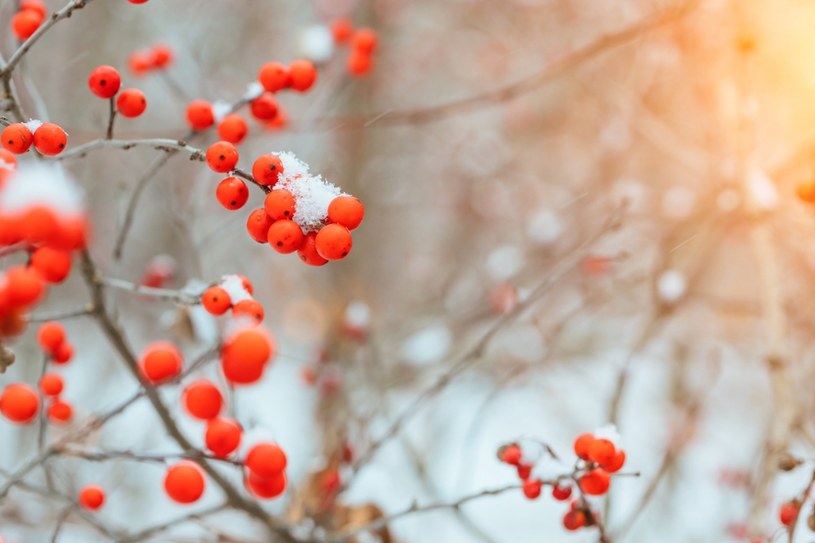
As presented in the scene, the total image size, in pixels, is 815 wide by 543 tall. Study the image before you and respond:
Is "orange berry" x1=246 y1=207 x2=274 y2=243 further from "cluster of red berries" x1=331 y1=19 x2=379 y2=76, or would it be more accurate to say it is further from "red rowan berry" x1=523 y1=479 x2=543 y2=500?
"cluster of red berries" x1=331 y1=19 x2=379 y2=76

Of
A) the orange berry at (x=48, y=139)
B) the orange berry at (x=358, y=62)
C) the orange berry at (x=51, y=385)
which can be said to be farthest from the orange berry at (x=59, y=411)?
the orange berry at (x=358, y=62)

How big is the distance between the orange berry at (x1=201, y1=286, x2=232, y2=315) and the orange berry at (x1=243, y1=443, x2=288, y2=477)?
209mm

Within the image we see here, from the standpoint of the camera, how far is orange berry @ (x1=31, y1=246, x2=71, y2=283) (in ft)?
2.47

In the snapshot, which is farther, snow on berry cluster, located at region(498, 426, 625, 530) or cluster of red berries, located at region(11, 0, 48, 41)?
cluster of red berries, located at region(11, 0, 48, 41)

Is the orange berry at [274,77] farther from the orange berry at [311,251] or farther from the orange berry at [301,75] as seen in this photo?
the orange berry at [311,251]

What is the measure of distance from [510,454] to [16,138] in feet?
3.18

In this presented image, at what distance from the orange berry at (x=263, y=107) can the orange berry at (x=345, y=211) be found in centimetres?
57

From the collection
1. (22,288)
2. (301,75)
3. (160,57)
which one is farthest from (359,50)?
(22,288)

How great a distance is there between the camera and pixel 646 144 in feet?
13.8

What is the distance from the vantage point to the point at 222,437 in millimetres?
968

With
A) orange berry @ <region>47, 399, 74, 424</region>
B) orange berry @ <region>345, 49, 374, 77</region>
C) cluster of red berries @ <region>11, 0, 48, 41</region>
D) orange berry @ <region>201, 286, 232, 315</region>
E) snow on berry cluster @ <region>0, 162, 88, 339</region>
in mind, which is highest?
snow on berry cluster @ <region>0, 162, 88, 339</region>

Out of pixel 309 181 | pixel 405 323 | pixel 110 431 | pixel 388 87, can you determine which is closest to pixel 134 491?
pixel 110 431

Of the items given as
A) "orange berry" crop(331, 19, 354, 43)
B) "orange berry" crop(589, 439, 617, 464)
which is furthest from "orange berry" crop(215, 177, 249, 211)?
"orange berry" crop(331, 19, 354, 43)

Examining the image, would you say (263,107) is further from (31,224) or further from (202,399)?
(31,224)
